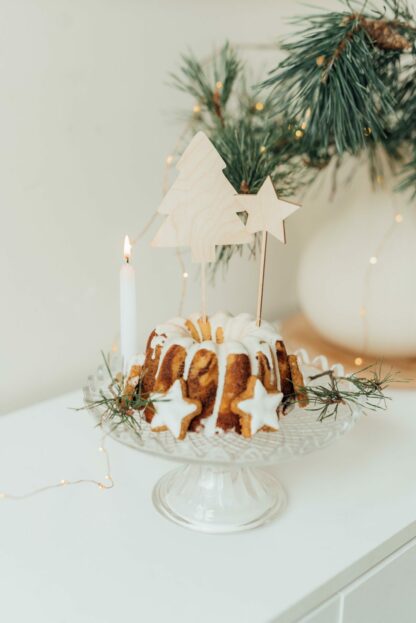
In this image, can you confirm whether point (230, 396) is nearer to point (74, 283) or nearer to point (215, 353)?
point (215, 353)

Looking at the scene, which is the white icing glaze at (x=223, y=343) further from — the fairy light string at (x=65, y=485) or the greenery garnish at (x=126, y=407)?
the fairy light string at (x=65, y=485)

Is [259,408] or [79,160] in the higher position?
[79,160]

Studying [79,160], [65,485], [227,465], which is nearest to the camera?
[227,465]

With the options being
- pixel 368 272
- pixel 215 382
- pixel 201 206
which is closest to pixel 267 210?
pixel 201 206

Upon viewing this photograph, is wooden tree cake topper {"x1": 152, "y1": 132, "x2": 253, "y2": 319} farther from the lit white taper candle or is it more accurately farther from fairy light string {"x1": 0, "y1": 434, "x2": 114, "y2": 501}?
fairy light string {"x1": 0, "y1": 434, "x2": 114, "y2": 501}

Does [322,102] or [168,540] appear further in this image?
[322,102]

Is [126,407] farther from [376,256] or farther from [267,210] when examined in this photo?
[376,256]

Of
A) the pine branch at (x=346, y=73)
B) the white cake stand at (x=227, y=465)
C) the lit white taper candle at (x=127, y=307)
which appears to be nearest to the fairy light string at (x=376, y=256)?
the pine branch at (x=346, y=73)

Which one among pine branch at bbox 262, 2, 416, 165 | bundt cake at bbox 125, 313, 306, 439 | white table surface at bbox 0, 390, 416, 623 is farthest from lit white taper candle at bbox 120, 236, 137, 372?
pine branch at bbox 262, 2, 416, 165
